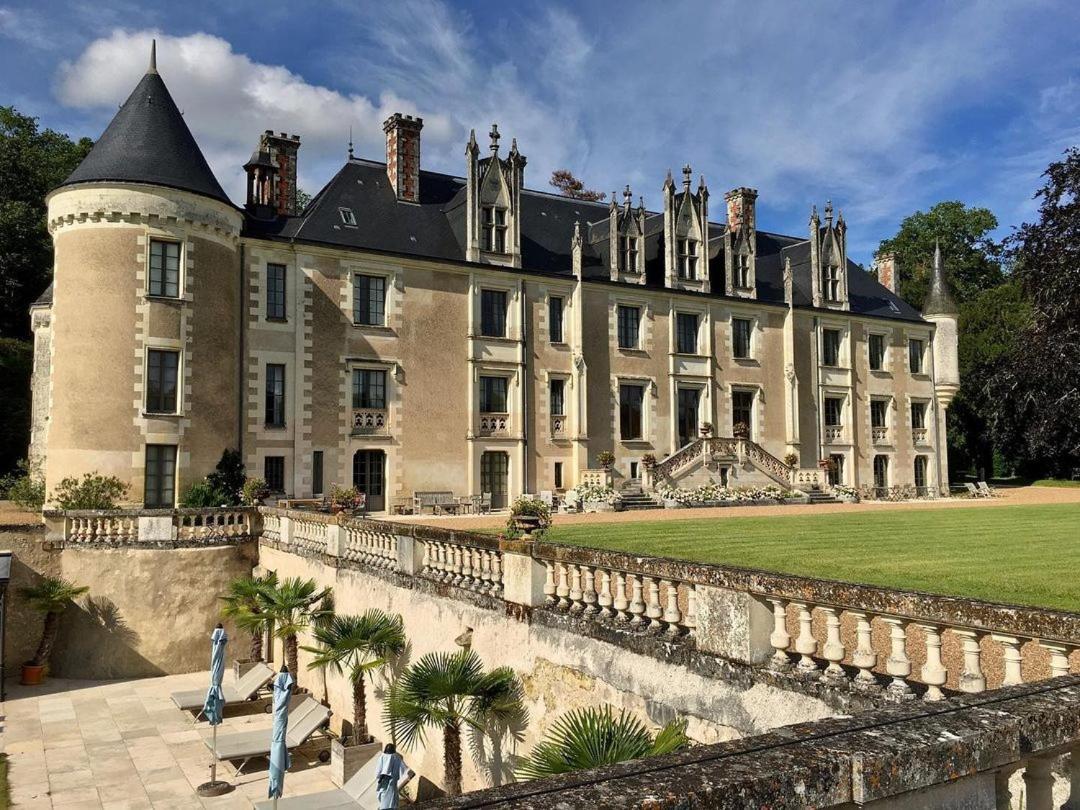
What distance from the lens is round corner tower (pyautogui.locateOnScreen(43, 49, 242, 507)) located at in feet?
72.8

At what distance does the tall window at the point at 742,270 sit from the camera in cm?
3641

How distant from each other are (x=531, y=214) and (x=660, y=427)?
10116 mm

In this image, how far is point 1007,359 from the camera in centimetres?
4175

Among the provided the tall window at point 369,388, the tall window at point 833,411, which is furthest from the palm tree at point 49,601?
Result: the tall window at point 833,411

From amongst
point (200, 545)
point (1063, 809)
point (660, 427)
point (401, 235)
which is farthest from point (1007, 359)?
point (1063, 809)

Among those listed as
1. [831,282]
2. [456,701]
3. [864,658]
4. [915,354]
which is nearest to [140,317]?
[456,701]

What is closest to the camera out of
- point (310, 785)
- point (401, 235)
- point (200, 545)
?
point (310, 785)

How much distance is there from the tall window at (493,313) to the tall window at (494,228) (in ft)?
5.14

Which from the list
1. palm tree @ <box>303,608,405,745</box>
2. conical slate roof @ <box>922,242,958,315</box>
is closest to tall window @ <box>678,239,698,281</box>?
conical slate roof @ <box>922,242,958,315</box>

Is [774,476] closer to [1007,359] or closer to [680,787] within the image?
[1007,359]

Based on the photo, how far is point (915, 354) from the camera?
4184cm

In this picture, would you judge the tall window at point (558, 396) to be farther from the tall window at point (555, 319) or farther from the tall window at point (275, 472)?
the tall window at point (275, 472)

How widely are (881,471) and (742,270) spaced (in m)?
12.2

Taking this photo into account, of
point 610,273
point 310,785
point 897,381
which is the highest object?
point 610,273
